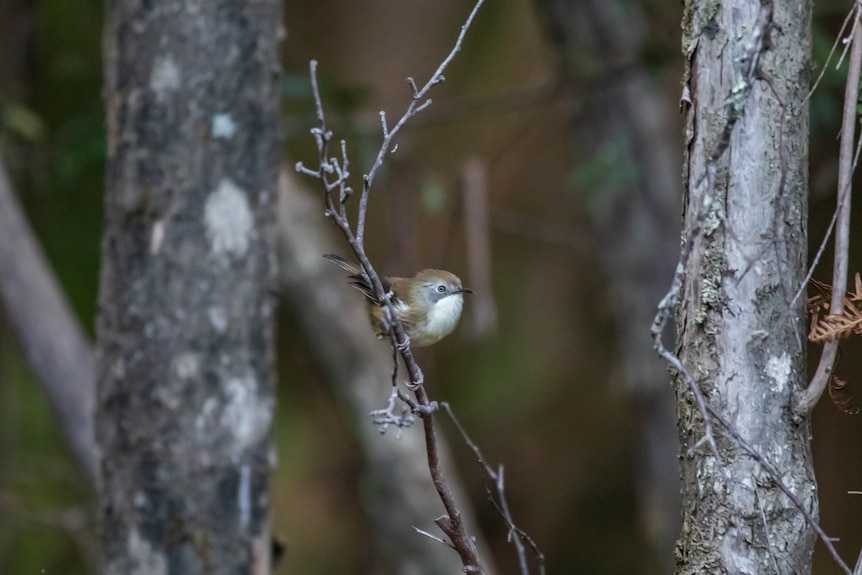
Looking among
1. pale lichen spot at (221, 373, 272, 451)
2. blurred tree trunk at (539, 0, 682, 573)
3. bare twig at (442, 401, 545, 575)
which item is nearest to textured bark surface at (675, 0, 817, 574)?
bare twig at (442, 401, 545, 575)

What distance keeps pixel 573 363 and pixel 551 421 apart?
1.75 feet

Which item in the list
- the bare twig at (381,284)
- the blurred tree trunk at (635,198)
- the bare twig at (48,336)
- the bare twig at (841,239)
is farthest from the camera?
the blurred tree trunk at (635,198)

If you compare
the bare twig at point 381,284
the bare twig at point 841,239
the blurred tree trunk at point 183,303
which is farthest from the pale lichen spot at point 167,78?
the bare twig at point 841,239

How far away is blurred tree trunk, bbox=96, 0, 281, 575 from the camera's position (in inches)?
131

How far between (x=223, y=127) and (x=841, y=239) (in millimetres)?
2290

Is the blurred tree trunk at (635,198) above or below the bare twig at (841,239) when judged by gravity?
below

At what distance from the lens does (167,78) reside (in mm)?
3373

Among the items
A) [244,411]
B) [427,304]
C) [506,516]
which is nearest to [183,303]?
[244,411]

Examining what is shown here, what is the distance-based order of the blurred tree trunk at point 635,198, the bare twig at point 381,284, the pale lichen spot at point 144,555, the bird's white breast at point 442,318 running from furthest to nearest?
the blurred tree trunk at point 635,198 → the pale lichen spot at point 144,555 → the bird's white breast at point 442,318 → the bare twig at point 381,284

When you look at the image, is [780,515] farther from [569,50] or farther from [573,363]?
[573,363]

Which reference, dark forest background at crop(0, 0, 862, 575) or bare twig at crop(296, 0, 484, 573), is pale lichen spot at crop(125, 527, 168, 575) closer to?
bare twig at crop(296, 0, 484, 573)

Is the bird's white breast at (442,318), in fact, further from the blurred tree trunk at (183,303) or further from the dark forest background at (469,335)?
the dark forest background at (469,335)

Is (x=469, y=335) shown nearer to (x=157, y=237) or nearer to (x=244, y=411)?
(x=244, y=411)

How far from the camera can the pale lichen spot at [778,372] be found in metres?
1.75
